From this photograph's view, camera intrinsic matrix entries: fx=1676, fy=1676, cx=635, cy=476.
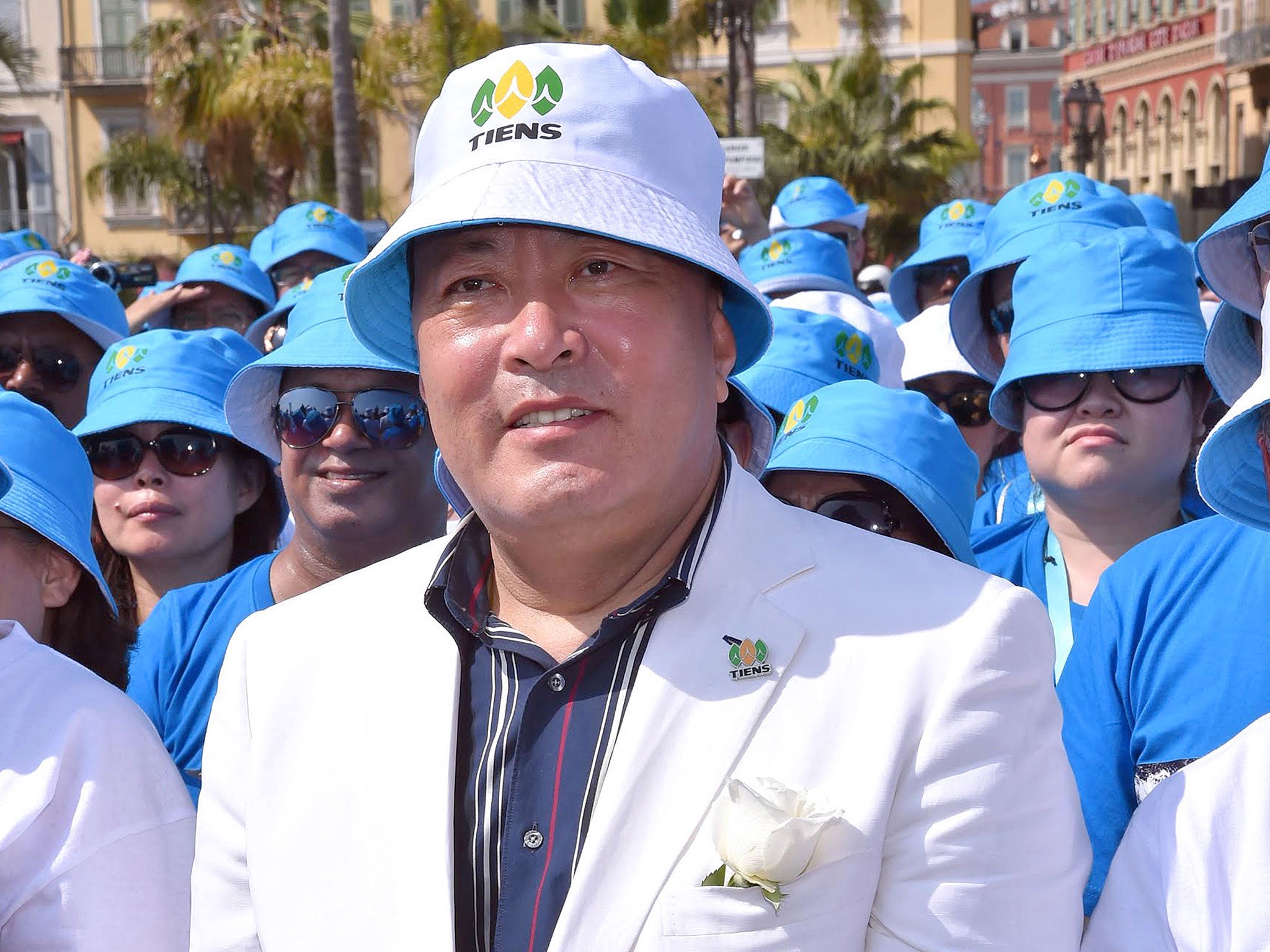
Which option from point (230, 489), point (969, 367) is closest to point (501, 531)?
point (230, 489)

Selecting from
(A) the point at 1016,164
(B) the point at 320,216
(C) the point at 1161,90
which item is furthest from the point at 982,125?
(B) the point at 320,216

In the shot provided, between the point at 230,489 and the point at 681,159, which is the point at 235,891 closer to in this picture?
the point at 681,159

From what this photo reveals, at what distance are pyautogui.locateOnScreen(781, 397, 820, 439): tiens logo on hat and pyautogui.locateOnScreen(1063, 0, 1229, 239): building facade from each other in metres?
42.9

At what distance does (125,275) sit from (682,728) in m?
7.12

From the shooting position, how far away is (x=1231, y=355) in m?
2.91

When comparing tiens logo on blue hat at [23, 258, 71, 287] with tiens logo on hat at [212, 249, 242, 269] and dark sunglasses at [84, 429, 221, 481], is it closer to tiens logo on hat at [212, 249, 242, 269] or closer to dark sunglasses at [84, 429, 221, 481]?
tiens logo on hat at [212, 249, 242, 269]

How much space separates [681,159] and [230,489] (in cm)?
263

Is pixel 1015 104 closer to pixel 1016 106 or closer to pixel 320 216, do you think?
pixel 1016 106

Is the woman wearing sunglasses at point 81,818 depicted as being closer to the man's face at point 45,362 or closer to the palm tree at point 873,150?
the man's face at point 45,362

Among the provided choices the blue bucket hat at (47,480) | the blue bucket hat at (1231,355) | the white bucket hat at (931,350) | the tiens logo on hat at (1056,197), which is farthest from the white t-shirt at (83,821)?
the tiens logo on hat at (1056,197)

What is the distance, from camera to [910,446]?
3.60 metres

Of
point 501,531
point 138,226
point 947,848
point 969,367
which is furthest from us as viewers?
point 138,226

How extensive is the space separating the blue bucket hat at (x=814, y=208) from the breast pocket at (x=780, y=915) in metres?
7.37

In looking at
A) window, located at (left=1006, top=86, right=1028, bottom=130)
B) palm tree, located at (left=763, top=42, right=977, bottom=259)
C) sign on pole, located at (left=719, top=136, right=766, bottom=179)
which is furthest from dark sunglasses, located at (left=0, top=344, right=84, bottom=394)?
window, located at (left=1006, top=86, right=1028, bottom=130)
